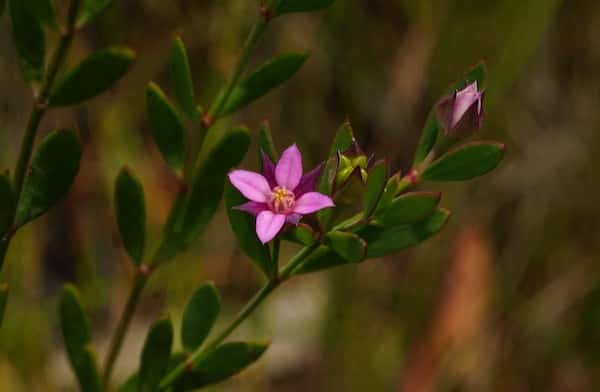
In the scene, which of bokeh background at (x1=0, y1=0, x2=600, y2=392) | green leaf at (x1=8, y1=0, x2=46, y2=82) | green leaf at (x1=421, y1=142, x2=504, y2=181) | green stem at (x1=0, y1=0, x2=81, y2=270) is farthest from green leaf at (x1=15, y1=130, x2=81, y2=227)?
bokeh background at (x1=0, y1=0, x2=600, y2=392)

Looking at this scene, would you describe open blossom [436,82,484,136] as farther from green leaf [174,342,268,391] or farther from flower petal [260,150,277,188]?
green leaf [174,342,268,391]

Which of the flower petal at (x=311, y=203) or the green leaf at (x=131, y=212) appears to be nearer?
the flower petal at (x=311, y=203)

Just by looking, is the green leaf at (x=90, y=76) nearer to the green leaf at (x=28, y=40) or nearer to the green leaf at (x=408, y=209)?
the green leaf at (x=28, y=40)

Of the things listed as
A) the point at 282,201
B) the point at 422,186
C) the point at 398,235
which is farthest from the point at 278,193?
the point at 422,186

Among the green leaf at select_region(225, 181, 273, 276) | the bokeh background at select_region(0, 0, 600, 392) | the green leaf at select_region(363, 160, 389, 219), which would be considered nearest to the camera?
the green leaf at select_region(363, 160, 389, 219)

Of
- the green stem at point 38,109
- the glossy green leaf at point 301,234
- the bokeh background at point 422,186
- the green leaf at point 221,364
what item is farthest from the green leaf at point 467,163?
the bokeh background at point 422,186

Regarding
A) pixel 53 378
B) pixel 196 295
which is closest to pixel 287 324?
pixel 53 378
